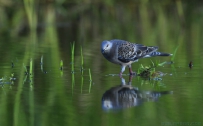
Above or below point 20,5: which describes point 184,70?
below

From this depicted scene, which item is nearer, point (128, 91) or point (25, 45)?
point (128, 91)

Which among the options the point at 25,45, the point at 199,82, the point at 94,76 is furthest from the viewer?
the point at 25,45

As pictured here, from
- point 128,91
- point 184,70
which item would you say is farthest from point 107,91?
point 184,70

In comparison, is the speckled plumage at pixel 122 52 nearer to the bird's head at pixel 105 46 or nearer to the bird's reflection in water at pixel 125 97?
the bird's head at pixel 105 46

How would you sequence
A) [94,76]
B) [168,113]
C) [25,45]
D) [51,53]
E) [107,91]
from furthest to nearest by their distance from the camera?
[25,45] → [51,53] → [94,76] → [107,91] → [168,113]

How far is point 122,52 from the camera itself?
925 centimetres

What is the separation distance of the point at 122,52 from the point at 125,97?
6.61 ft

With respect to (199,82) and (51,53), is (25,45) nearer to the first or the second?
(51,53)

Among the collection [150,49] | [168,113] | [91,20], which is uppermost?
[91,20]

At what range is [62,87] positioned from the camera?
804 centimetres

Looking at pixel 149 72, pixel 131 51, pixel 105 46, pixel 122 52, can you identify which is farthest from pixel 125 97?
pixel 131 51

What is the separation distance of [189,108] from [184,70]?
277cm

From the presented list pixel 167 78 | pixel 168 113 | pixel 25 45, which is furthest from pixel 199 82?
pixel 25 45

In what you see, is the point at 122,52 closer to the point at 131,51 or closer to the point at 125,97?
the point at 131,51
